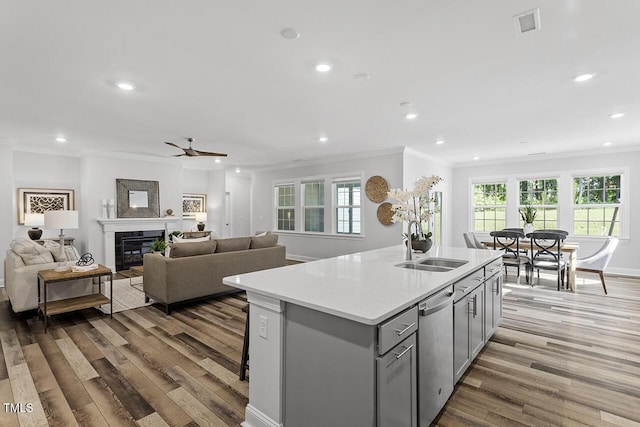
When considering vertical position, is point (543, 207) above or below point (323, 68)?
below

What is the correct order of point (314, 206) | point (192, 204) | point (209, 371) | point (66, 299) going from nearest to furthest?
point (209, 371) < point (66, 299) < point (314, 206) < point (192, 204)

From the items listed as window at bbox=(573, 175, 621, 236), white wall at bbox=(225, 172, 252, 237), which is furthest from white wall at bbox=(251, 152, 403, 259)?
window at bbox=(573, 175, 621, 236)

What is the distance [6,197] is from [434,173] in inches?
343

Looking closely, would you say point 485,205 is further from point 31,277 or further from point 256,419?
point 31,277

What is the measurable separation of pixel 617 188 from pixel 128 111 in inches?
352

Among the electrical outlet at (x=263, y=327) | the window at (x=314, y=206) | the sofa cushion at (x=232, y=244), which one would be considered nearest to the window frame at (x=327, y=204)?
the window at (x=314, y=206)

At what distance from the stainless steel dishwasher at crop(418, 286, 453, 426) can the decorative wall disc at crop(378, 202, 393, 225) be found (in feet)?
14.6

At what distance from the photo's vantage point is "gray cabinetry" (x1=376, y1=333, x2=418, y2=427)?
145 cm

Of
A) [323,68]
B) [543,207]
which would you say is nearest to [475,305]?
[323,68]

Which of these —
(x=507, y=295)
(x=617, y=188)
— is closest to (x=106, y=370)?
(x=507, y=295)

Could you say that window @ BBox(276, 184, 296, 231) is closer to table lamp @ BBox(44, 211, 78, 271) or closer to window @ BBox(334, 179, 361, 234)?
window @ BBox(334, 179, 361, 234)

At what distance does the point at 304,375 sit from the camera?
1643mm

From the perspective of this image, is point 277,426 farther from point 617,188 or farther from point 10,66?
point 617,188

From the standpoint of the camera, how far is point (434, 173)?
25.4 feet
